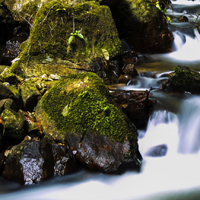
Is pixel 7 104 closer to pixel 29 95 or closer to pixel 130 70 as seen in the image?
pixel 29 95

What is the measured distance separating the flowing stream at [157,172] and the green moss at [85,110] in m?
0.71

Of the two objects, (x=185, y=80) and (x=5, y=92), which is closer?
(x=5, y=92)

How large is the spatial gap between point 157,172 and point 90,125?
147 centimetres

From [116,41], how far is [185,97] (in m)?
2.59

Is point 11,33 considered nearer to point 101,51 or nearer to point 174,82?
point 101,51

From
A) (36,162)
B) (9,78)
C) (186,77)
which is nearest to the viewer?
(36,162)

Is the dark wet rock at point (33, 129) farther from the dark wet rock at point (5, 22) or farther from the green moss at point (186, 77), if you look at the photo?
the dark wet rock at point (5, 22)

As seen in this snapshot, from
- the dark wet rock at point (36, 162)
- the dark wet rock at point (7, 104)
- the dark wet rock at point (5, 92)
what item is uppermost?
the dark wet rock at point (5, 92)

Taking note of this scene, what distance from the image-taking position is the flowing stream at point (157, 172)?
3.23 metres

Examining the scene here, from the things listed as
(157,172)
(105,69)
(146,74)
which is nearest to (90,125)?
(157,172)

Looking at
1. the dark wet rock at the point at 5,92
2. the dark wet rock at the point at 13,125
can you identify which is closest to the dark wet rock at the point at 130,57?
the dark wet rock at the point at 5,92

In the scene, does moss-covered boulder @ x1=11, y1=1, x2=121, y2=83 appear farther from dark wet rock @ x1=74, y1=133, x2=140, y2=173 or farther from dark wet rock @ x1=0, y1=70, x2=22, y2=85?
dark wet rock @ x1=74, y1=133, x2=140, y2=173

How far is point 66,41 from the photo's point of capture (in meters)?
6.04

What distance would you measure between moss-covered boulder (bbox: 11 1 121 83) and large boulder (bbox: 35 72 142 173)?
1946 millimetres
